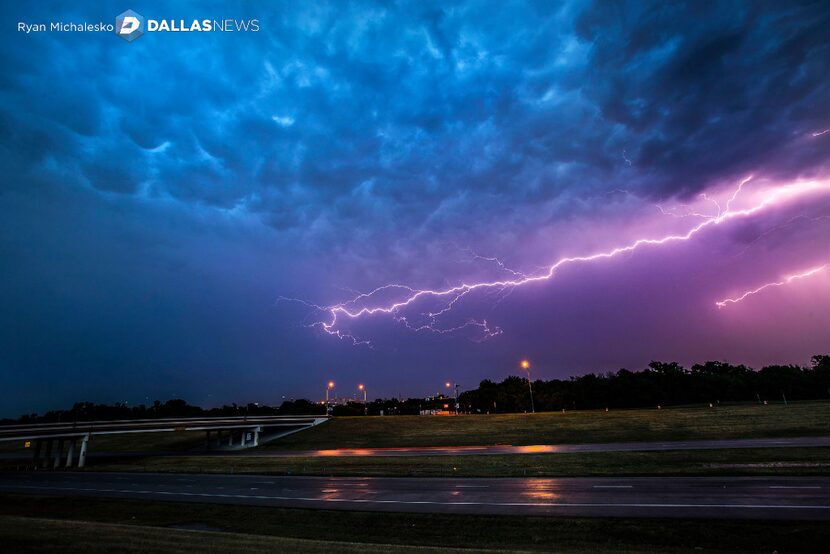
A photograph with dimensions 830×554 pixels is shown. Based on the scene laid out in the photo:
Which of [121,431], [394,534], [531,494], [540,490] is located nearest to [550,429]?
[540,490]

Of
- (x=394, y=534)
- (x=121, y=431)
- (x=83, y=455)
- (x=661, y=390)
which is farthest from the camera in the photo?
(x=661, y=390)

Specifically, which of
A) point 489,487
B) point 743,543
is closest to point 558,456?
point 489,487

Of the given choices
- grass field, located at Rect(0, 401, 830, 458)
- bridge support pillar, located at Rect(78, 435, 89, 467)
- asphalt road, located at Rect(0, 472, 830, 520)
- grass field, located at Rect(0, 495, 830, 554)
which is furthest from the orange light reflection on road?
bridge support pillar, located at Rect(78, 435, 89, 467)

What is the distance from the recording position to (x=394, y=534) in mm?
15695

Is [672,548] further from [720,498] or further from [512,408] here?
[512,408]

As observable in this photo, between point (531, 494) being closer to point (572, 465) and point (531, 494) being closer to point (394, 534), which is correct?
point (394, 534)

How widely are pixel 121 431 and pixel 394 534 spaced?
180 feet

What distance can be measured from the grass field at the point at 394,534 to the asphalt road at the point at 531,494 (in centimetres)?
131

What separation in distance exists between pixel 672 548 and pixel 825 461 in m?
18.4

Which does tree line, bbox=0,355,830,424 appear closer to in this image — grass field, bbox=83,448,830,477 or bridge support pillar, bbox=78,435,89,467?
bridge support pillar, bbox=78,435,89,467

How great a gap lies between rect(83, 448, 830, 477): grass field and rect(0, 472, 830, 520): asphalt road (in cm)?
203

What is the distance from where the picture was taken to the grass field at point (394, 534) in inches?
450

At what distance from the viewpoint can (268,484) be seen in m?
28.0

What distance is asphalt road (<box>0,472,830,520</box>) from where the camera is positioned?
16250 millimetres
